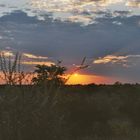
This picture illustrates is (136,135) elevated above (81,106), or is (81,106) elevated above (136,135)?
(136,135)

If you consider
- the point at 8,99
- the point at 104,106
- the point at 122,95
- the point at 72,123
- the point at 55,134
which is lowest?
the point at 122,95

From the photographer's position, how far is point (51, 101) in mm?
14953

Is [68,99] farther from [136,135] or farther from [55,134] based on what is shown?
[55,134]

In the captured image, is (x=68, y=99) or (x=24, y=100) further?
(x=68, y=99)

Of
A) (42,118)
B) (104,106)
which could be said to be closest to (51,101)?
(42,118)

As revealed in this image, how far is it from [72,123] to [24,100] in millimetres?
7447

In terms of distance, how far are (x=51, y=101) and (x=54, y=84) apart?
0.98 metres

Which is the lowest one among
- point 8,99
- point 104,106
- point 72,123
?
point 104,106

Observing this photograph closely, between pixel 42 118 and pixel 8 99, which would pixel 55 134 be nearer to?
pixel 42 118

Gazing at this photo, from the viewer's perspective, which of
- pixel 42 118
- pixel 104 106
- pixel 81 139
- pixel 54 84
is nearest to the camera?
pixel 42 118

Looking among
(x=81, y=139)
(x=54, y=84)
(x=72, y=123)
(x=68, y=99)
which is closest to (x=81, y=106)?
(x=68, y=99)

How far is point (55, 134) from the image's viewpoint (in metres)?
14.6

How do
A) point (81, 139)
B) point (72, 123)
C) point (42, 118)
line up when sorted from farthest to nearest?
point (72, 123)
point (81, 139)
point (42, 118)

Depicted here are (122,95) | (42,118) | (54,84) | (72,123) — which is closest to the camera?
(42,118)
